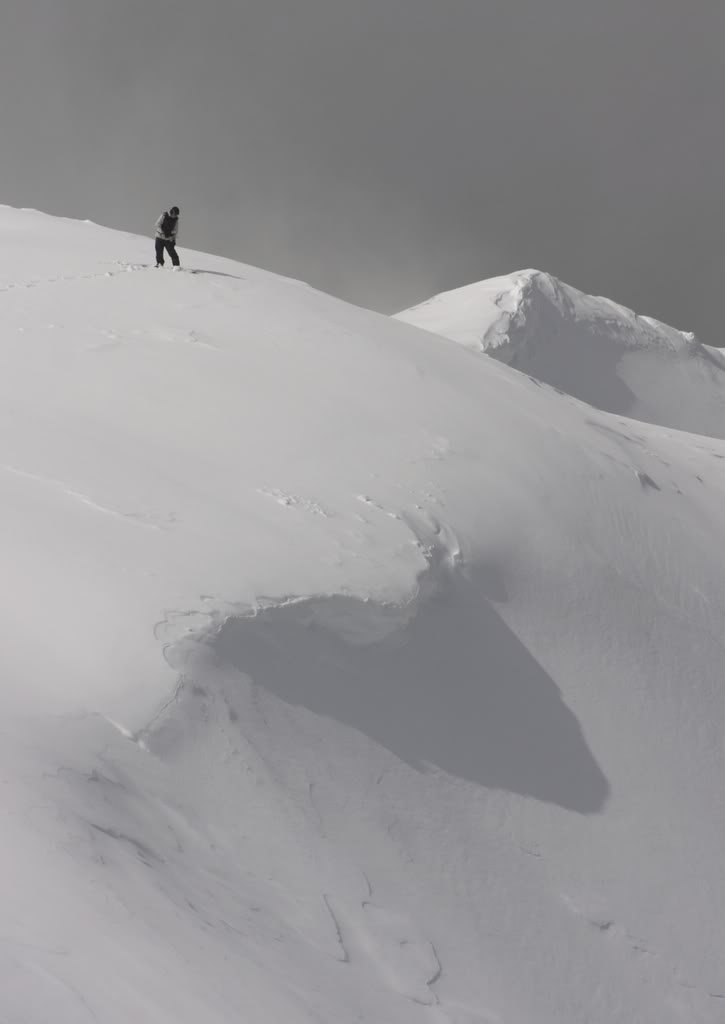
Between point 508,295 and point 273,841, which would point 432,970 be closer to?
point 273,841

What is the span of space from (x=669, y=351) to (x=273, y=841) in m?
47.2

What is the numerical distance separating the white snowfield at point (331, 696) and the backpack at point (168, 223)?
2.86 metres

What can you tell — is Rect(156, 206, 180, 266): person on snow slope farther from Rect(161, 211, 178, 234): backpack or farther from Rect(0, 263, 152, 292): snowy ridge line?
Rect(0, 263, 152, 292): snowy ridge line

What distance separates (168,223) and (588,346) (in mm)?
34494

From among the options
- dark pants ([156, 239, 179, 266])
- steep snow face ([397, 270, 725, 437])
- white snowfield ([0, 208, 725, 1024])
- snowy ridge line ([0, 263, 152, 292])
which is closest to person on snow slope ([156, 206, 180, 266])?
dark pants ([156, 239, 179, 266])

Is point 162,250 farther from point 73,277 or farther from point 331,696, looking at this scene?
point 331,696

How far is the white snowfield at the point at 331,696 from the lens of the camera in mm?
5262

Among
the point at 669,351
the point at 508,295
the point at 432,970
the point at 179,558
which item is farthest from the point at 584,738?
the point at 669,351

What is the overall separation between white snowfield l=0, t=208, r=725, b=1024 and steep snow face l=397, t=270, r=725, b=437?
30952 mm

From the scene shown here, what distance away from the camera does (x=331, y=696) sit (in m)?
7.59

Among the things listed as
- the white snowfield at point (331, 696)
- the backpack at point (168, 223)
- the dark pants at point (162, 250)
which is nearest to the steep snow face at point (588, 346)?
the dark pants at point (162, 250)

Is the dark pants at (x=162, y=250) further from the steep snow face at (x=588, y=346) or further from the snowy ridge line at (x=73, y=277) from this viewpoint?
the steep snow face at (x=588, y=346)

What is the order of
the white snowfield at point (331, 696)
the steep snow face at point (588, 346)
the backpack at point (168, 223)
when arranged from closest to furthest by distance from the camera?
1. the white snowfield at point (331, 696)
2. the backpack at point (168, 223)
3. the steep snow face at point (588, 346)

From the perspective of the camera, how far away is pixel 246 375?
12.4 meters
